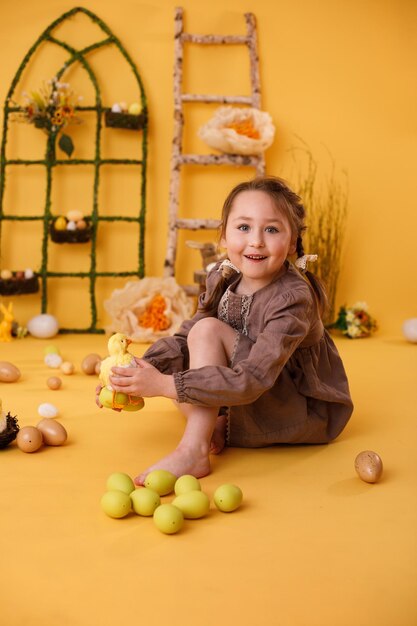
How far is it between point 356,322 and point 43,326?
1.63 metres

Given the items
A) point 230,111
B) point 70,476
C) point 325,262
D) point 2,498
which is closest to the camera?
point 2,498

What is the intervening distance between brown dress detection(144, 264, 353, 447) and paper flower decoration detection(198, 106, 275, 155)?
1872 millimetres

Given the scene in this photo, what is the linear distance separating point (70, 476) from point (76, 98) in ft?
8.99

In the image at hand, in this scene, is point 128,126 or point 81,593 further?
point 128,126

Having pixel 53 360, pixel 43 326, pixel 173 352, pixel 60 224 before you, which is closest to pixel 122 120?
pixel 60 224

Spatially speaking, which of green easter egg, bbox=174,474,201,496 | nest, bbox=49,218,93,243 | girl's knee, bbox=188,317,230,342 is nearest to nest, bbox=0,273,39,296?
nest, bbox=49,218,93,243

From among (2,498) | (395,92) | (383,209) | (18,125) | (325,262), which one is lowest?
(2,498)

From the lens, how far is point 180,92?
407 cm

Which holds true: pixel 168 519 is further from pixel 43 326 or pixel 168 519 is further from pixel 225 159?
pixel 225 159

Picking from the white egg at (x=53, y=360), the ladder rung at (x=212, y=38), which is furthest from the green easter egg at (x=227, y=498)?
the ladder rung at (x=212, y=38)

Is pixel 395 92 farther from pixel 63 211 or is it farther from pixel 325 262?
pixel 63 211

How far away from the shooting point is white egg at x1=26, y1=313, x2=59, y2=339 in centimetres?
390

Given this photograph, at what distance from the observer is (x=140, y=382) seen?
5.79 ft

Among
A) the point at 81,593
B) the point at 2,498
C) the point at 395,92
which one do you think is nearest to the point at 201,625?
the point at 81,593
